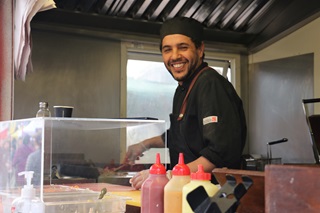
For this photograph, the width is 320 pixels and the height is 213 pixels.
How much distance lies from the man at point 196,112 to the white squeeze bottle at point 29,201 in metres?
0.57

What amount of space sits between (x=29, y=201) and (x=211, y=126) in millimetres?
931

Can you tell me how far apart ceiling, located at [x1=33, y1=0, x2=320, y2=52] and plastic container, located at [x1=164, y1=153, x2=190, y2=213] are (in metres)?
2.72

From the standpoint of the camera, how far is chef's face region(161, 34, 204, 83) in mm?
2520

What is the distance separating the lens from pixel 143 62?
448cm

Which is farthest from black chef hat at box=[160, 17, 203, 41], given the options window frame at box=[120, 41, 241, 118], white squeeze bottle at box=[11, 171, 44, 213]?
window frame at box=[120, 41, 241, 118]

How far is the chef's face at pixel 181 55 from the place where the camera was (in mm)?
2520

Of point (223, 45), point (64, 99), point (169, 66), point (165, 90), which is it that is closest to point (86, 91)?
point (64, 99)

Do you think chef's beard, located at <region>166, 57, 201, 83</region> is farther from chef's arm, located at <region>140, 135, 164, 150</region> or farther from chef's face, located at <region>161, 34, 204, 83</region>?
chef's arm, located at <region>140, 135, 164, 150</region>

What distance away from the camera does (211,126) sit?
7.35ft

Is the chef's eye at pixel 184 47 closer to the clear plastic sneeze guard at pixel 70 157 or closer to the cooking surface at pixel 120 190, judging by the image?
the clear plastic sneeze guard at pixel 70 157

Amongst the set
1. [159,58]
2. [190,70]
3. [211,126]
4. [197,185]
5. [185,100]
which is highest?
[159,58]

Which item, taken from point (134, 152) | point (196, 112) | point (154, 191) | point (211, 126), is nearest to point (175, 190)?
point (154, 191)

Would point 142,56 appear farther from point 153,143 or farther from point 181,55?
point 153,143

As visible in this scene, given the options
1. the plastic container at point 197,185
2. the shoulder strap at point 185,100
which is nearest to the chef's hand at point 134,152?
the shoulder strap at point 185,100
